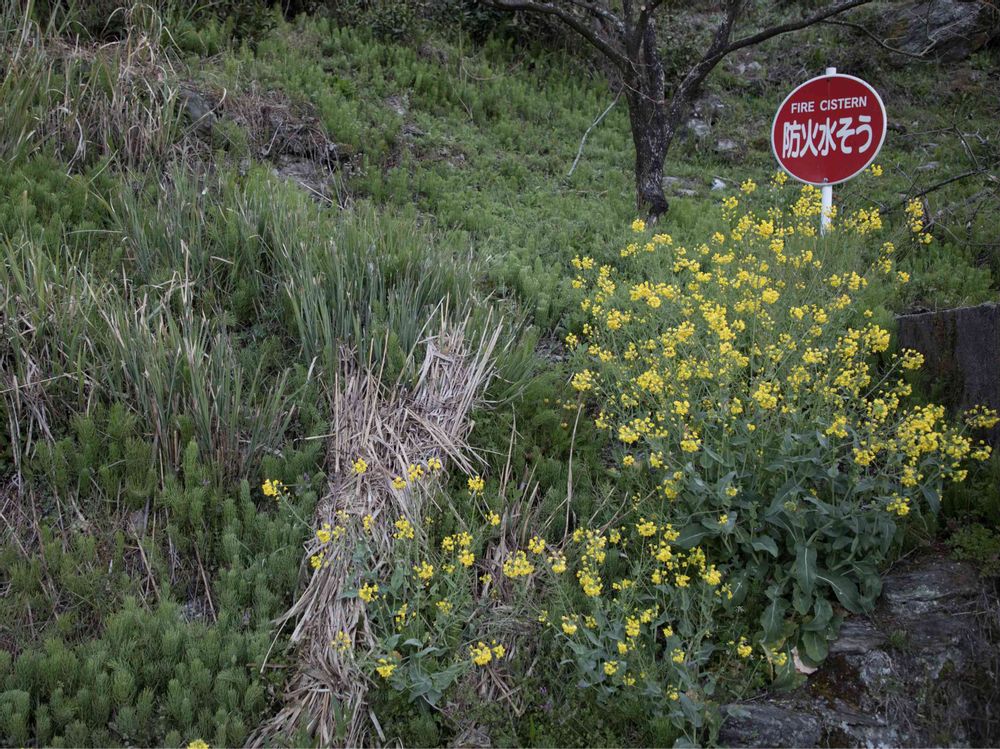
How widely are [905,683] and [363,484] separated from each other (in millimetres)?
2470

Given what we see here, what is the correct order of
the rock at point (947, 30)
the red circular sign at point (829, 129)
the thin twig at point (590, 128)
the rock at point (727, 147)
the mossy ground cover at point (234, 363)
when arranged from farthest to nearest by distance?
the rock at point (947, 30)
the rock at point (727, 147)
the thin twig at point (590, 128)
the red circular sign at point (829, 129)
the mossy ground cover at point (234, 363)

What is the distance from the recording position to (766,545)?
3.44 m

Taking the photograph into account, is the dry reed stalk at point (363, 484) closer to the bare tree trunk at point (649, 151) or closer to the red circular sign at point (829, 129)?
the bare tree trunk at point (649, 151)

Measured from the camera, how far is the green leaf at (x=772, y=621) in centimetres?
341

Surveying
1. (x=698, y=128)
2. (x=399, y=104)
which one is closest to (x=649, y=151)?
(x=399, y=104)

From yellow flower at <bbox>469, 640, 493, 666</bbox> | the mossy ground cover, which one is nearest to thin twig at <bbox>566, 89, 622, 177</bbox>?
the mossy ground cover

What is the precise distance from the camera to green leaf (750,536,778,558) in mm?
3416

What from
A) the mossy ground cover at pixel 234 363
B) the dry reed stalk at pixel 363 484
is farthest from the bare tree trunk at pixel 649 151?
the dry reed stalk at pixel 363 484

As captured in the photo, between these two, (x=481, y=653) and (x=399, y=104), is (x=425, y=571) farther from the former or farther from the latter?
(x=399, y=104)

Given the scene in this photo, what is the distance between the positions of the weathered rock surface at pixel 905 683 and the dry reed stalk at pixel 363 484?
152 centimetres

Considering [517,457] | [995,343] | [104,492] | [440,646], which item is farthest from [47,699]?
[995,343]

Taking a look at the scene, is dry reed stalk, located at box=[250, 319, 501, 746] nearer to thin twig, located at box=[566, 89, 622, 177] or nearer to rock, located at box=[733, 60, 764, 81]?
thin twig, located at box=[566, 89, 622, 177]

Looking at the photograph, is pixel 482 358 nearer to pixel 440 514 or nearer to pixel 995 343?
pixel 440 514

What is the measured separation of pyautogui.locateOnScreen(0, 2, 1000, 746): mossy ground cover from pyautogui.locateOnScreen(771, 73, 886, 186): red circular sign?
894 millimetres
